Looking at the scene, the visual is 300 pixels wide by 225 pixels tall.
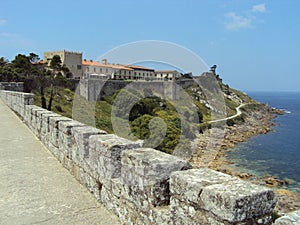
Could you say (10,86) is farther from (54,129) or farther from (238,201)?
(238,201)

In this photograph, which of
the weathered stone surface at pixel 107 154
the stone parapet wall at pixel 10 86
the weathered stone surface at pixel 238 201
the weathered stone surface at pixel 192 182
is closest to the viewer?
the weathered stone surface at pixel 238 201

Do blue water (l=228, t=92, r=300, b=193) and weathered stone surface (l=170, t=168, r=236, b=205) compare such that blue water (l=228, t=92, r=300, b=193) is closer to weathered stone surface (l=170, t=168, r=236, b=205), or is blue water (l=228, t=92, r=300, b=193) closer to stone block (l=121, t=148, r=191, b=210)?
stone block (l=121, t=148, r=191, b=210)

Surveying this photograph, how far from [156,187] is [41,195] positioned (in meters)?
1.96

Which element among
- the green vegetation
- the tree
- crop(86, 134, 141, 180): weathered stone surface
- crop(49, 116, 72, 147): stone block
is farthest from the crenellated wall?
the tree

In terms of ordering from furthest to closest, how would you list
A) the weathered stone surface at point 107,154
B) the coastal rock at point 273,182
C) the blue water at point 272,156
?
the blue water at point 272,156
the coastal rock at point 273,182
the weathered stone surface at point 107,154

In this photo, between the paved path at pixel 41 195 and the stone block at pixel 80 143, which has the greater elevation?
the stone block at pixel 80 143

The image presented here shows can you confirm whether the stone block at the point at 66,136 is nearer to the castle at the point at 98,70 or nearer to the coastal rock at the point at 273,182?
the coastal rock at the point at 273,182

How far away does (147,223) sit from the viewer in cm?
266

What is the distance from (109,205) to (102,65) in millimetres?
58483

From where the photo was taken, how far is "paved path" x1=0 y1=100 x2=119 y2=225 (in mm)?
3234

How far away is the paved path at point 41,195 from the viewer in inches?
127

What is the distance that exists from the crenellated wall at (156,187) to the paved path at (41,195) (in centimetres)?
16

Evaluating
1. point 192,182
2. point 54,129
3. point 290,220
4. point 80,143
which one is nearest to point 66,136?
point 80,143

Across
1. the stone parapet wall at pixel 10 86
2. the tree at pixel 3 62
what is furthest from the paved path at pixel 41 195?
the tree at pixel 3 62
